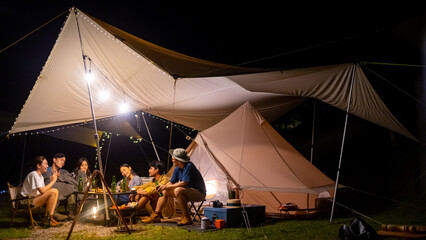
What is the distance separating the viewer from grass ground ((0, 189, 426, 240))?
13.7 ft

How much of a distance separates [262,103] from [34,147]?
929 cm

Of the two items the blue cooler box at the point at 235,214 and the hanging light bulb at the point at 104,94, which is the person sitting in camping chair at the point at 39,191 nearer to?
the hanging light bulb at the point at 104,94

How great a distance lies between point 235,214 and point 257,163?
3.85 feet

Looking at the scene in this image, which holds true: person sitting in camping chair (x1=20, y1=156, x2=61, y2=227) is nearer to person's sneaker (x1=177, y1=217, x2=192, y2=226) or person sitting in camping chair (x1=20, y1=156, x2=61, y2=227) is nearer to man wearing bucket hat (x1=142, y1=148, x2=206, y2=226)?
man wearing bucket hat (x1=142, y1=148, x2=206, y2=226)

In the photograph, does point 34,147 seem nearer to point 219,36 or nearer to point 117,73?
point 219,36

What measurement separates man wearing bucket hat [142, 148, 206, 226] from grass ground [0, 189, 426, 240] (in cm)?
29

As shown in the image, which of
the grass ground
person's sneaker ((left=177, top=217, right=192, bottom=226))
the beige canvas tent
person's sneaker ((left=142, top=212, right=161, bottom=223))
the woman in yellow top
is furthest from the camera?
the woman in yellow top

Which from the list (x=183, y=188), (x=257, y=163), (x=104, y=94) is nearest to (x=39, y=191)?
(x=104, y=94)

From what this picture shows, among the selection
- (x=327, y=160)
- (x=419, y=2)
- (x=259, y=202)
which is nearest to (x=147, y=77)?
(x=259, y=202)

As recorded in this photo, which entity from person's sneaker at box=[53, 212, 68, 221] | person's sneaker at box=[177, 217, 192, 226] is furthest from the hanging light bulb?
person's sneaker at box=[177, 217, 192, 226]

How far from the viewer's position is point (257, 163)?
18.8 ft

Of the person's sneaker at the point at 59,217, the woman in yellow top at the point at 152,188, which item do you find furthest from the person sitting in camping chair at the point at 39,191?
the woman in yellow top at the point at 152,188

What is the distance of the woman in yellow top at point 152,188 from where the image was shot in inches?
217

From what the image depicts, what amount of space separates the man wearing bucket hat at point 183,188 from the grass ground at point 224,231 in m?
0.29
